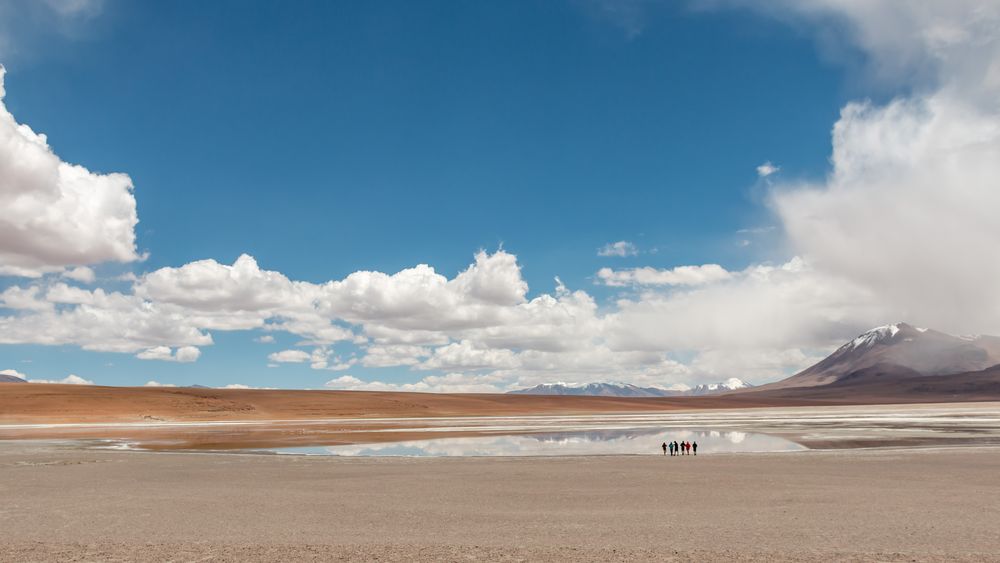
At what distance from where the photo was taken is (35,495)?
2202 centimetres

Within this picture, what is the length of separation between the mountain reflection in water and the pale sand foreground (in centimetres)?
760

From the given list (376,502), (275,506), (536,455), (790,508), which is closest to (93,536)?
(275,506)

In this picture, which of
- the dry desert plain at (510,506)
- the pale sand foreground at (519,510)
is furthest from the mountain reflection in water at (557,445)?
the pale sand foreground at (519,510)

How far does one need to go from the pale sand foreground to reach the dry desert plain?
0.22 ft

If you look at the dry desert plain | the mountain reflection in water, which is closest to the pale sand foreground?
the dry desert plain

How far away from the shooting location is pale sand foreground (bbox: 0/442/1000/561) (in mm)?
13274

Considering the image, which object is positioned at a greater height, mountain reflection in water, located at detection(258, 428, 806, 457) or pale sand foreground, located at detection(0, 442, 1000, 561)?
pale sand foreground, located at detection(0, 442, 1000, 561)

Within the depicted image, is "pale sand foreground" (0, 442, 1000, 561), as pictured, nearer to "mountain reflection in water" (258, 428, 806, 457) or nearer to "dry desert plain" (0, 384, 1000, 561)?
"dry desert plain" (0, 384, 1000, 561)

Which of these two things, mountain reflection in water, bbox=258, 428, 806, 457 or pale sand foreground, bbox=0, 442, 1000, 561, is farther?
mountain reflection in water, bbox=258, 428, 806, 457

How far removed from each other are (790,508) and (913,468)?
11.5 metres

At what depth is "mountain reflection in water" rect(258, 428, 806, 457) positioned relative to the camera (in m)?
38.0

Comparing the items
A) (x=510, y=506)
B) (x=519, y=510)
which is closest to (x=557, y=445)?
(x=510, y=506)

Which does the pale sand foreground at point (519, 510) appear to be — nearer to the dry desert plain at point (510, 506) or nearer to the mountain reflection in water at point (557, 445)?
the dry desert plain at point (510, 506)

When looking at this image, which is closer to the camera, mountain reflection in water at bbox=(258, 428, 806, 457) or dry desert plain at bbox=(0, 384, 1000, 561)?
dry desert plain at bbox=(0, 384, 1000, 561)
